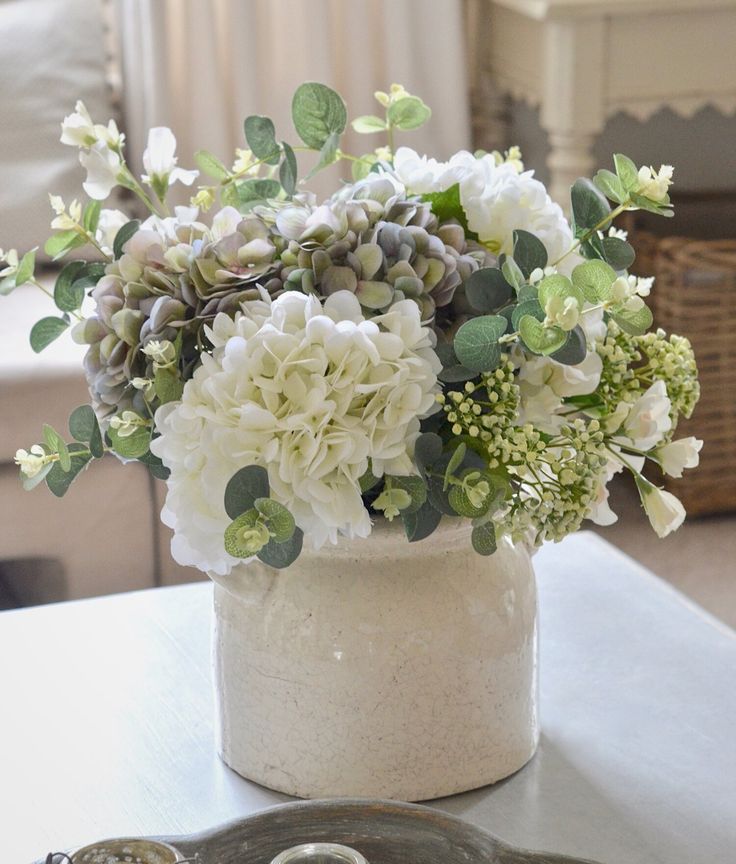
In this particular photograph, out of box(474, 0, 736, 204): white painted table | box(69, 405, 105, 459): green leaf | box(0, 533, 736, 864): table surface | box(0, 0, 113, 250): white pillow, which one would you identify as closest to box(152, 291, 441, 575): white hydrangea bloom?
box(69, 405, 105, 459): green leaf

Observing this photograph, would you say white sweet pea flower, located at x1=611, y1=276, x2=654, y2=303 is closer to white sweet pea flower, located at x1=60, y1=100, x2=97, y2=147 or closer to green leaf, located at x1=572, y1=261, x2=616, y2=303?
green leaf, located at x1=572, y1=261, x2=616, y2=303

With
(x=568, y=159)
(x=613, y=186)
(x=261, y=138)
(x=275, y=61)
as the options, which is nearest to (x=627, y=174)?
(x=613, y=186)

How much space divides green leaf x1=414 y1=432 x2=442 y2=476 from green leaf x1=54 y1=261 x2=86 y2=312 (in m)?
0.25

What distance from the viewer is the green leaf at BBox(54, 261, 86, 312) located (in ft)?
2.53

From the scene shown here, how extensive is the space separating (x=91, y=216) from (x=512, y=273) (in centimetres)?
26

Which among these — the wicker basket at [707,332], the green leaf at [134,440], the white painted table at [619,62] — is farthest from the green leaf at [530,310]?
the wicker basket at [707,332]

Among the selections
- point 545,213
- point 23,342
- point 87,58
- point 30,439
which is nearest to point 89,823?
point 545,213

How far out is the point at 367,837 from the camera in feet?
2.30

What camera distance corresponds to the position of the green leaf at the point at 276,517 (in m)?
0.62

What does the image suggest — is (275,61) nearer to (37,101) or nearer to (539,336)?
(37,101)

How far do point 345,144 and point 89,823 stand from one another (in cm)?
182

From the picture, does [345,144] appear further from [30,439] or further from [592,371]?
[592,371]

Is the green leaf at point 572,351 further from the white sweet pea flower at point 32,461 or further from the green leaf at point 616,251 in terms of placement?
the white sweet pea flower at point 32,461

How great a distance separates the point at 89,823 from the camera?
0.78 meters
